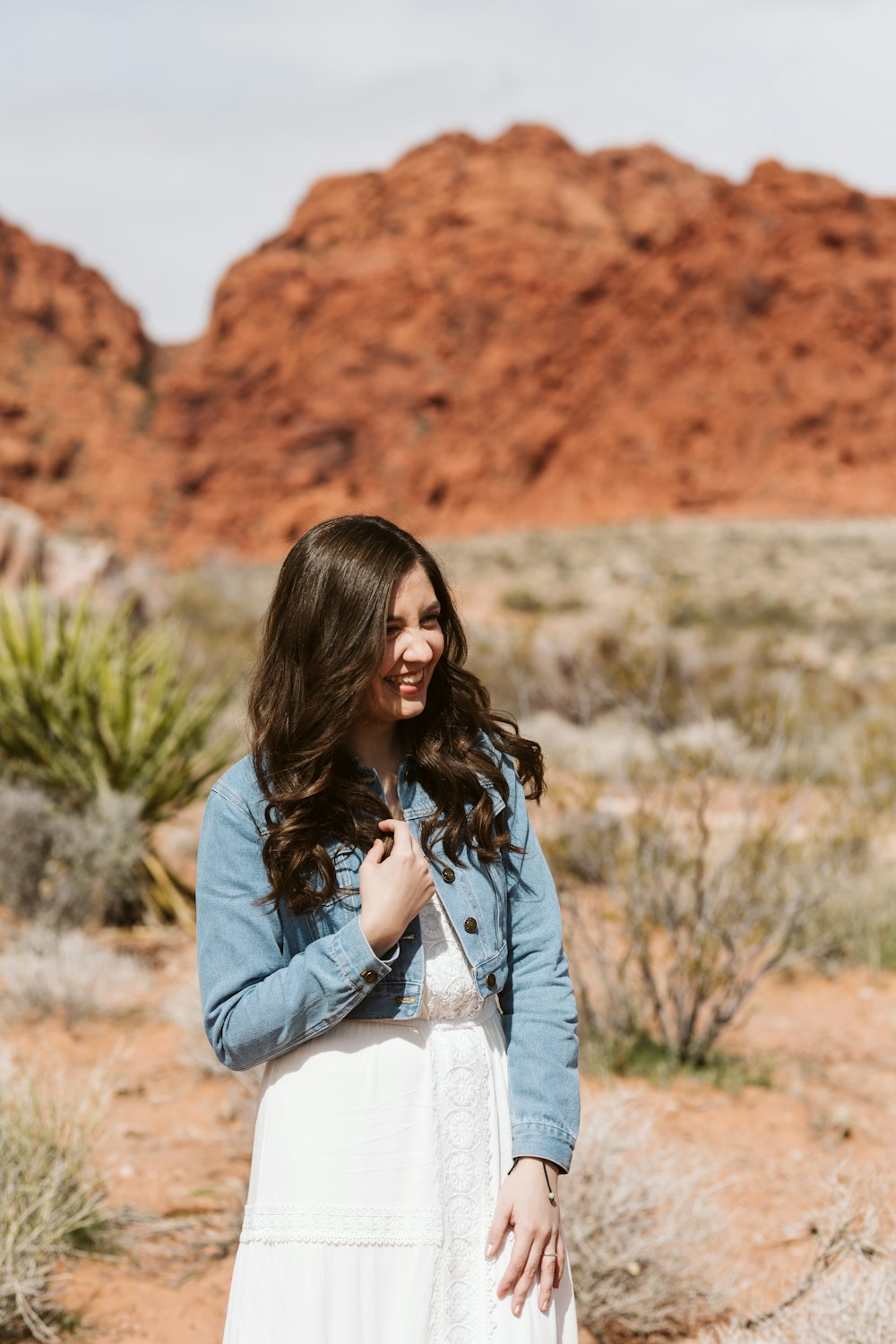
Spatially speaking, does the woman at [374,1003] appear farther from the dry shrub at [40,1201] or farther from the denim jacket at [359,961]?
the dry shrub at [40,1201]

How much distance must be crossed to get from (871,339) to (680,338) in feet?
24.4

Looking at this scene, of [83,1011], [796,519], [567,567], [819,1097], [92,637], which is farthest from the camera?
[796,519]

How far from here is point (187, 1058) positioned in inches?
183

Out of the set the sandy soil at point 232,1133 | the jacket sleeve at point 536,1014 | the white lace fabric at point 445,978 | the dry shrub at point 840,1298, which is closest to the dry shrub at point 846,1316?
the dry shrub at point 840,1298

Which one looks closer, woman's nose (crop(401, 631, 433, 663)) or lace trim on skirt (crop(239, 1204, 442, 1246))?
lace trim on skirt (crop(239, 1204, 442, 1246))

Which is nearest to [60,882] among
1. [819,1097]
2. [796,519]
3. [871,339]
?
[819,1097]

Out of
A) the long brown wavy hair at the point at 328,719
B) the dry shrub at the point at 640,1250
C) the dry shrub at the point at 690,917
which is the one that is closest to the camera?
the long brown wavy hair at the point at 328,719

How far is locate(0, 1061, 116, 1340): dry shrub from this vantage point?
286 centimetres

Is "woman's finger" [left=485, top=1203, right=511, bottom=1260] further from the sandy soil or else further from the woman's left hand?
the sandy soil

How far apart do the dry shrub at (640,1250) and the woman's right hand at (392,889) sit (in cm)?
178

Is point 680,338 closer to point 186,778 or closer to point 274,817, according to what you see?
point 186,778

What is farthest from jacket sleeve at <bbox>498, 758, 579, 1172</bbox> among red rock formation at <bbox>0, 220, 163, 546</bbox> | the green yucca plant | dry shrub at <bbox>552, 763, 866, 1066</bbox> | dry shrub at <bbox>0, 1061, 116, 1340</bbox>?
red rock formation at <bbox>0, 220, 163, 546</bbox>

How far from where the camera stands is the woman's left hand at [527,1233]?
1.61 m

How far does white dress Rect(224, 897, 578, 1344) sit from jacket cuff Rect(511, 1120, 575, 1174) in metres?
0.05
